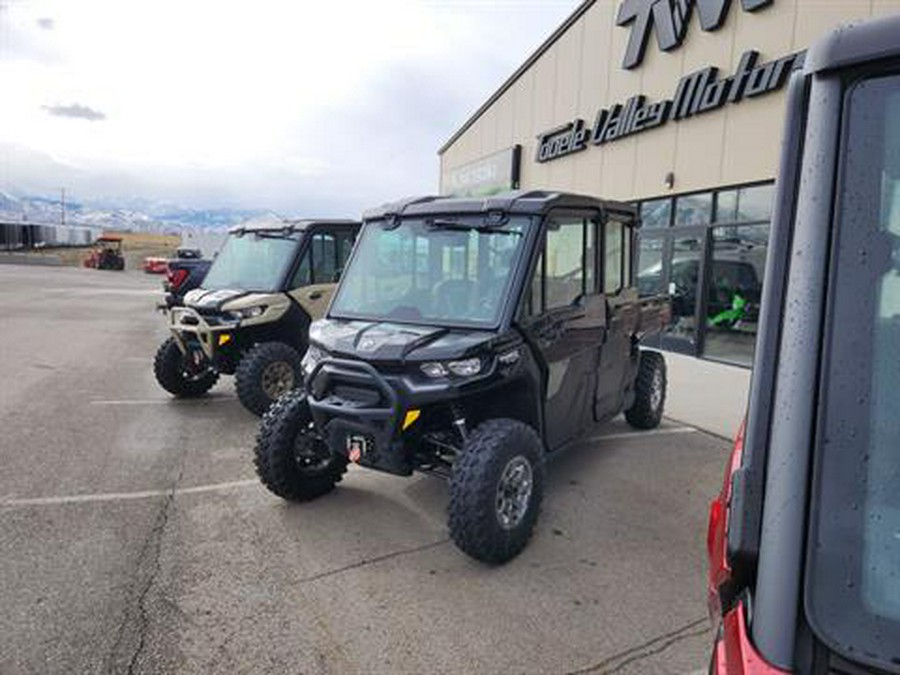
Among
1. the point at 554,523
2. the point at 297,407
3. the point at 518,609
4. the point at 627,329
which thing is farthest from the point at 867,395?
the point at 627,329

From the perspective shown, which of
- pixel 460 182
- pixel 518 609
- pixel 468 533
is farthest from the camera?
pixel 460 182

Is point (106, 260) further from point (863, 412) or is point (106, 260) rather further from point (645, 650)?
point (863, 412)

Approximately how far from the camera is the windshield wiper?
4152 mm

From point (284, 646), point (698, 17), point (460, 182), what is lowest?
point (284, 646)

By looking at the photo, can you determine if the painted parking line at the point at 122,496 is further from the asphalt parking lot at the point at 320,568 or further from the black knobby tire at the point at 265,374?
the black knobby tire at the point at 265,374

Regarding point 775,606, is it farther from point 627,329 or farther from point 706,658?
point 627,329

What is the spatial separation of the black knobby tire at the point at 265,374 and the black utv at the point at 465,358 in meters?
Result: 2.13

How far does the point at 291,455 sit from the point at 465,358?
1.51 m

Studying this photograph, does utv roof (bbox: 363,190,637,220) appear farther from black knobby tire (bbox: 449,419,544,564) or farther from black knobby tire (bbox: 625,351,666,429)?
black knobby tire (bbox: 625,351,666,429)

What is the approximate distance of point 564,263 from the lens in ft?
14.7

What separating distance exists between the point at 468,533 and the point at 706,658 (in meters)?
1.30

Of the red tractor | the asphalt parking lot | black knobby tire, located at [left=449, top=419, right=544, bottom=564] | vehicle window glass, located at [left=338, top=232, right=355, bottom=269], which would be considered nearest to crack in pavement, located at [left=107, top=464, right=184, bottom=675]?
the asphalt parking lot

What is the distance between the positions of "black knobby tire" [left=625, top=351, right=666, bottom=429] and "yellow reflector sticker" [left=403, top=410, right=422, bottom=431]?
322 centimetres

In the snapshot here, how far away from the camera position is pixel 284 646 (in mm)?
2879
